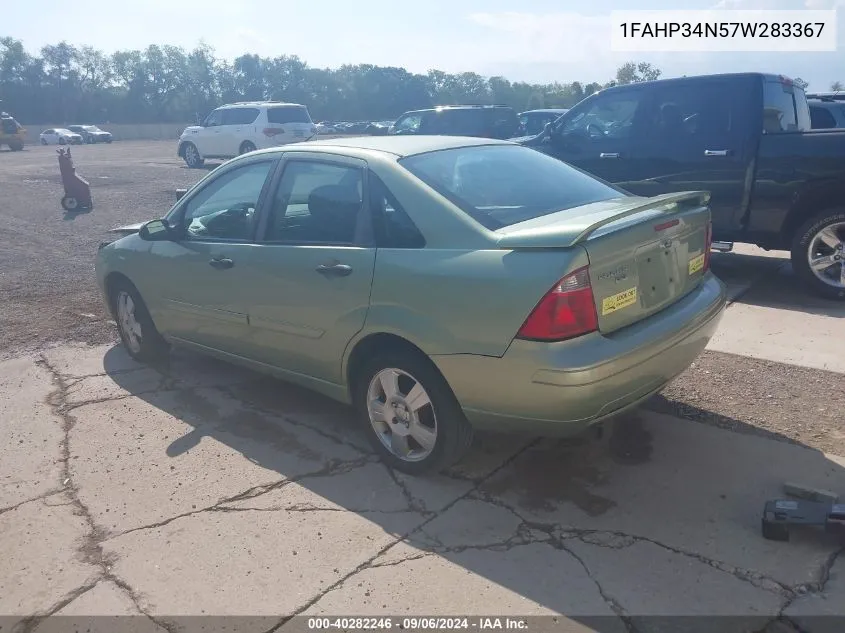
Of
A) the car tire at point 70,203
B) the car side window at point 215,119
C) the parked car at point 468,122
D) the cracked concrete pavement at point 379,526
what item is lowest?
the cracked concrete pavement at point 379,526

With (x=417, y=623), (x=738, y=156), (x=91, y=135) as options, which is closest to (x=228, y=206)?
(x=417, y=623)

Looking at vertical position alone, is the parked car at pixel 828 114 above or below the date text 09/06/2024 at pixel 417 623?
above

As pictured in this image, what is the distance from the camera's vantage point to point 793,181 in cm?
657

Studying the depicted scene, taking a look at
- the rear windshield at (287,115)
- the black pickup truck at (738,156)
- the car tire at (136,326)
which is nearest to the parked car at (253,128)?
the rear windshield at (287,115)

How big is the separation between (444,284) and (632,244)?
882 mm

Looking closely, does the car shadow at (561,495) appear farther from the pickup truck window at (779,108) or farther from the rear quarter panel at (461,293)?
the pickup truck window at (779,108)

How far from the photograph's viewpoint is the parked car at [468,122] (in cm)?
1430

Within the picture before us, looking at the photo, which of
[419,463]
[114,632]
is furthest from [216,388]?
[114,632]

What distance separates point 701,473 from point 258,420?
2591 mm

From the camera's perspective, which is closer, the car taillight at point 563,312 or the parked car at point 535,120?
the car taillight at point 563,312

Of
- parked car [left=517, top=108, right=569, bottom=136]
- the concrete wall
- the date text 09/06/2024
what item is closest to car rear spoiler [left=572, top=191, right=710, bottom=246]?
the date text 09/06/2024

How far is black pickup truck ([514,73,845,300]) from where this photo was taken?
6465mm

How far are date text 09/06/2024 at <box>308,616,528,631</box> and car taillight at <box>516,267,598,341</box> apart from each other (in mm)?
1123

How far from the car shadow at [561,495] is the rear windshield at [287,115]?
1749 cm
